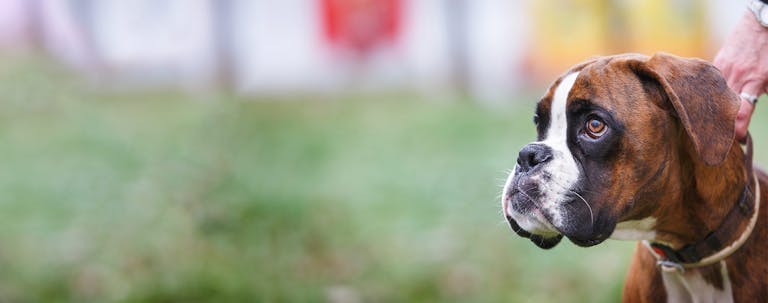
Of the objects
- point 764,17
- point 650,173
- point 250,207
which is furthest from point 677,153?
point 250,207

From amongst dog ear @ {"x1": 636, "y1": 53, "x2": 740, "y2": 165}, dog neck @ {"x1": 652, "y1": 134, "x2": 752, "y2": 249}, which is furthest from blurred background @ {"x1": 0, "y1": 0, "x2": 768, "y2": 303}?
dog ear @ {"x1": 636, "y1": 53, "x2": 740, "y2": 165}

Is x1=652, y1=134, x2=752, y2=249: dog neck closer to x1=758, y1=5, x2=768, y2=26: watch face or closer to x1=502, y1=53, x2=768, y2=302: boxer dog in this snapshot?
x1=502, y1=53, x2=768, y2=302: boxer dog

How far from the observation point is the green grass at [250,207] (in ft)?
20.0

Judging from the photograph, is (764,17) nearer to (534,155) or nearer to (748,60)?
(748,60)

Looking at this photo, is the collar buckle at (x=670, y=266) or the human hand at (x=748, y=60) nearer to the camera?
the collar buckle at (x=670, y=266)

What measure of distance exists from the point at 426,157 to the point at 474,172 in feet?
2.47

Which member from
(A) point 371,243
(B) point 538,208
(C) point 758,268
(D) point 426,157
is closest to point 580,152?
(B) point 538,208

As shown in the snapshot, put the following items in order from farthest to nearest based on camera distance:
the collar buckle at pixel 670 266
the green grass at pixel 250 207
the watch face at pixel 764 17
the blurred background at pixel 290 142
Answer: the blurred background at pixel 290 142
the green grass at pixel 250 207
the watch face at pixel 764 17
the collar buckle at pixel 670 266

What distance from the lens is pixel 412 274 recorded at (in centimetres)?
634

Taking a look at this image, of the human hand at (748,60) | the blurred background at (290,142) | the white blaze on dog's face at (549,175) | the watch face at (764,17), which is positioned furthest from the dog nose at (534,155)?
the blurred background at (290,142)

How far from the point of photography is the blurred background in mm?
6234

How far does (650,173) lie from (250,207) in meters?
3.85

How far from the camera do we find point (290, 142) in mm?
8430

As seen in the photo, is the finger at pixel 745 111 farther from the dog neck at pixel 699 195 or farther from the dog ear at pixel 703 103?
the dog ear at pixel 703 103
